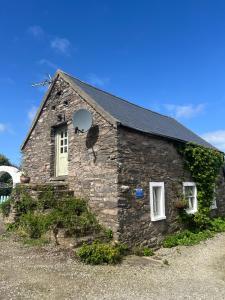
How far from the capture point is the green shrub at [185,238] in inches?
438

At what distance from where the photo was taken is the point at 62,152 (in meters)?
12.7

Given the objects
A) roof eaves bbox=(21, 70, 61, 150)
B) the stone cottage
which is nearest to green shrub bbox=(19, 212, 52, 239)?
the stone cottage

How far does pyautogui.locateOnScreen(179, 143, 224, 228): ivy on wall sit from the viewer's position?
42.8 feet

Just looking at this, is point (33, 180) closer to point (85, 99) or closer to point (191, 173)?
point (85, 99)

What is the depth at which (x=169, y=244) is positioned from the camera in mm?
10961

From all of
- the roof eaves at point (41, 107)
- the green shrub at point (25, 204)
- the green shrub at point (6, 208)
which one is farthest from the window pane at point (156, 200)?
the roof eaves at point (41, 107)

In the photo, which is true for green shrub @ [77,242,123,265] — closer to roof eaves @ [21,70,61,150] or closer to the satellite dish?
the satellite dish

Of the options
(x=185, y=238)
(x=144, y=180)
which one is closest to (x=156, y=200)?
(x=144, y=180)

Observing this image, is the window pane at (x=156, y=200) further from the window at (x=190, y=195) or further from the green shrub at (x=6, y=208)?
the green shrub at (x=6, y=208)

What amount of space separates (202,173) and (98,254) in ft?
23.0

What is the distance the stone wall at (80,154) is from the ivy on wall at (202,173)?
152 inches

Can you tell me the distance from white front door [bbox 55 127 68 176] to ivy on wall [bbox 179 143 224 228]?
15.2 ft

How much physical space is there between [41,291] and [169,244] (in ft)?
19.3

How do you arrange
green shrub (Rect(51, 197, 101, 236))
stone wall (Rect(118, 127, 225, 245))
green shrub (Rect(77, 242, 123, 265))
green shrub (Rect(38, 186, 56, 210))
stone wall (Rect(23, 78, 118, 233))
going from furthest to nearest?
green shrub (Rect(38, 186, 56, 210)), stone wall (Rect(23, 78, 118, 233)), stone wall (Rect(118, 127, 225, 245)), green shrub (Rect(51, 197, 101, 236)), green shrub (Rect(77, 242, 123, 265))
